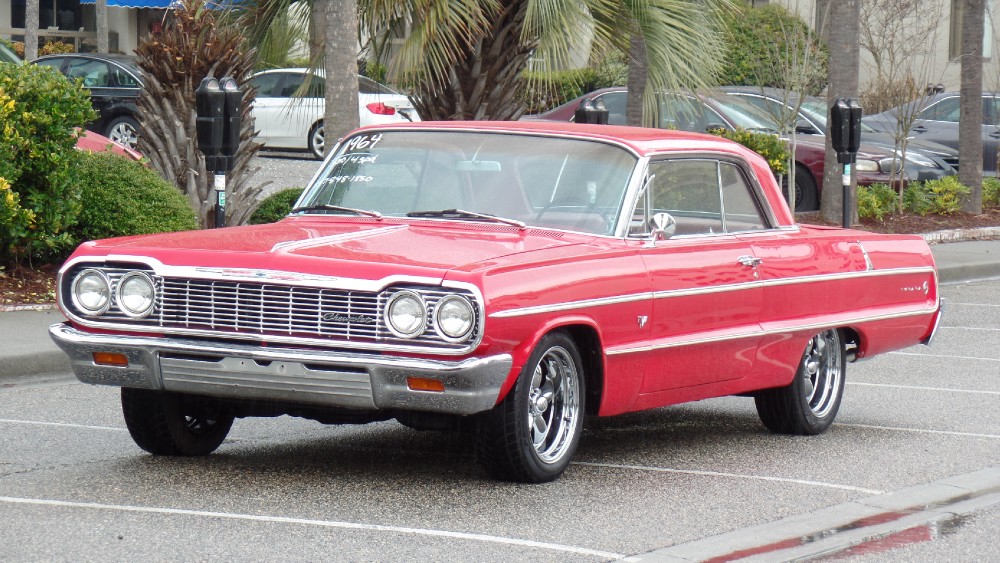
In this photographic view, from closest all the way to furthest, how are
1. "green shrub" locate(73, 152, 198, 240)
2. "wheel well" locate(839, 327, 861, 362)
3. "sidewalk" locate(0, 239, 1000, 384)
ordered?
"wheel well" locate(839, 327, 861, 362) < "sidewalk" locate(0, 239, 1000, 384) < "green shrub" locate(73, 152, 198, 240)

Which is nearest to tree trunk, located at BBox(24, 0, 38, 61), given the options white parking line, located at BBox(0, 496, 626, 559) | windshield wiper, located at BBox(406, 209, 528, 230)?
windshield wiper, located at BBox(406, 209, 528, 230)

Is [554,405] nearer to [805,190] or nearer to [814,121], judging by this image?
[805,190]

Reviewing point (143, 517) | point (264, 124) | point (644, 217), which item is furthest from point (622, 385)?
point (264, 124)

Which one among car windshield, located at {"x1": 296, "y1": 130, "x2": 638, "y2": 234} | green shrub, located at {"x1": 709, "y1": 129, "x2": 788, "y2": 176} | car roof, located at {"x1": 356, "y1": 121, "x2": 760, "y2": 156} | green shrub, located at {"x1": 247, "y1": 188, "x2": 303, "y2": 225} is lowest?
green shrub, located at {"x1": 247, "y1": 188, "x2": 303, "y2": 225}

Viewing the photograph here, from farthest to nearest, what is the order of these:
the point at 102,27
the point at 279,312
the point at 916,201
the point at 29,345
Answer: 1. the point at 102,27
2. the point at 916,201
3. the point at 29,345
4. the point at 279,312

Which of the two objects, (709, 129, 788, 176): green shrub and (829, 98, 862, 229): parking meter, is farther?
(709, 129, 788, 176): green shrub

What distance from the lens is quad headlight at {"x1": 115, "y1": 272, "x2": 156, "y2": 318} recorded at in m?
6.66

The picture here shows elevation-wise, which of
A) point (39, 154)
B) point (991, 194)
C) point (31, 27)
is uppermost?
point (31, 27)

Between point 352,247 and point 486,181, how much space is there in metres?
1.10

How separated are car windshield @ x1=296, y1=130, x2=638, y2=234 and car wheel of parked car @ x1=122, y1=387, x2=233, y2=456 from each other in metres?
1.15

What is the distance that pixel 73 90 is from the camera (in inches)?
525

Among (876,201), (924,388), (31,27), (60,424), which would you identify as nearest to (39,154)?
(60,424)

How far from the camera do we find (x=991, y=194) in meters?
25.3

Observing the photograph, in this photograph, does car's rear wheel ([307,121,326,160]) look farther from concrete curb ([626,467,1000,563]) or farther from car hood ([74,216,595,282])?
concrete curb ([626,467,1000,563])
